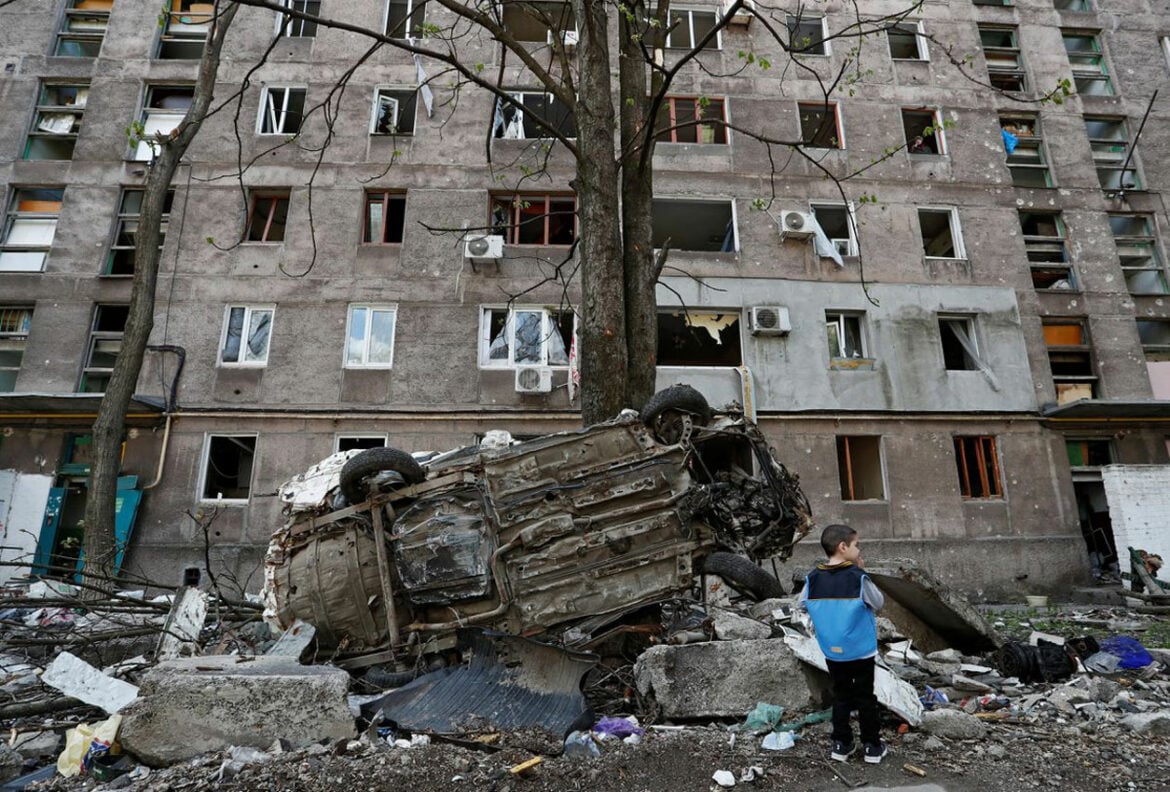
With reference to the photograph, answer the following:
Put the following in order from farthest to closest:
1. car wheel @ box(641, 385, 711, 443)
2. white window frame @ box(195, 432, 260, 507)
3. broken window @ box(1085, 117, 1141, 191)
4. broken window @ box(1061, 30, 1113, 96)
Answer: broken window @ box(1061, 30, 1113, 96)
broken window @ box(1085, 117, 1141, 191)
white window frame @ box(195, 432, 260, 507)
car wheel @ box(641, 385, 711, 443)

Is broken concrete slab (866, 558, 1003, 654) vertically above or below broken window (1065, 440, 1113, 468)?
below

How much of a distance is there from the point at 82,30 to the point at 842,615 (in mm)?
21455

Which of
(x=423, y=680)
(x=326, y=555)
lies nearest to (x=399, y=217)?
(x=326, y=555)

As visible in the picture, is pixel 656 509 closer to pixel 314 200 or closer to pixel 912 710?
pixel 912 710

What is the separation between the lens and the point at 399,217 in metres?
14.8

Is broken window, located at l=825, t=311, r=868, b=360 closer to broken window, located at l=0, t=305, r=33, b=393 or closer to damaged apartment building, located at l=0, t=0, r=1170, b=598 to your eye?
damaged apartment building, located at l=0, t=0, r=1170, b=598

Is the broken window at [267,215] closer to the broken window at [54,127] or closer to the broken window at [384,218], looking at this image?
the broken window at [384,218]

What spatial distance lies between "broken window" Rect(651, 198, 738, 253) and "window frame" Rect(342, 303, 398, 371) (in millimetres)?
6296

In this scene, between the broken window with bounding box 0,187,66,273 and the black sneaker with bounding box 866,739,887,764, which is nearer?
the black sneaker with bounding box 866,739,887,764

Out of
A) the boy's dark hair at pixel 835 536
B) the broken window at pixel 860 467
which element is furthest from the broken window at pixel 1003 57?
the boy's dark hair at pixel 835 536

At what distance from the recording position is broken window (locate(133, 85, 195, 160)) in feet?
49.5

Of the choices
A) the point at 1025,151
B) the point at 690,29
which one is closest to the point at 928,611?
the point at 1025,151

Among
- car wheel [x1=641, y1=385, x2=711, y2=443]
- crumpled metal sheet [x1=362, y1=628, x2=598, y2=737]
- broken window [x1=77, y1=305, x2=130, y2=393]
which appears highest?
broken window [x1=77, y1=305, x2=130, y2=393]

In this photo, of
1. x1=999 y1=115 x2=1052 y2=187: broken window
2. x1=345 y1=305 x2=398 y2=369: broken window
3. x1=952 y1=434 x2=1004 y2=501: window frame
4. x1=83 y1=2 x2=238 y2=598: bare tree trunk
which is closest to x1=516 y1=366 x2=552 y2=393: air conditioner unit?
x1=345 y1=305 x2=398 y2=369: broken window
